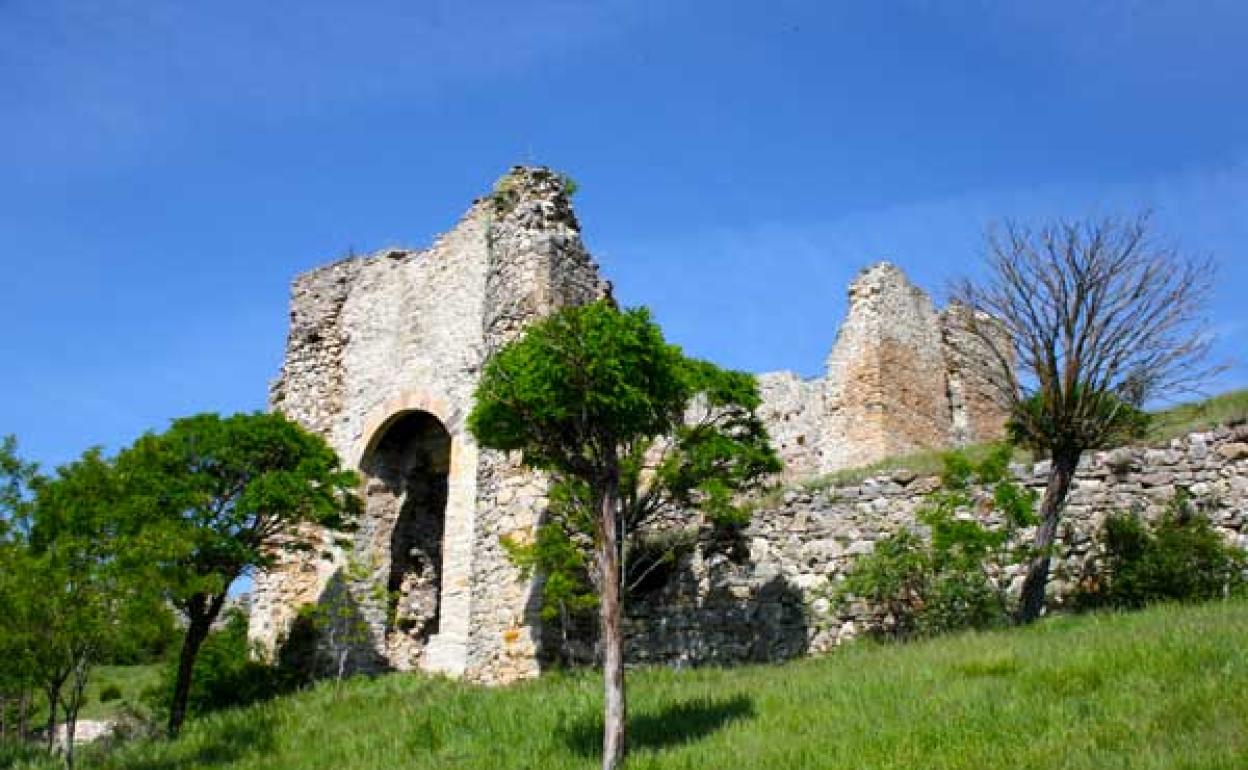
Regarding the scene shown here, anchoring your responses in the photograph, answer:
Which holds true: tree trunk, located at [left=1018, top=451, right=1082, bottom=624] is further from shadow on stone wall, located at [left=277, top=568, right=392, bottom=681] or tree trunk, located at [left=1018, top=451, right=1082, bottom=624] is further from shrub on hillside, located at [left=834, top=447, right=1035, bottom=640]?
shadow on stone wall, located at [left=277, top=568, right=392, bottom=681]

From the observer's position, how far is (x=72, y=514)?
1333 cm

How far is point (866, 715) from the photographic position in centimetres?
930

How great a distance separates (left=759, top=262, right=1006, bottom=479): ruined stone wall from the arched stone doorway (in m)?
8.20

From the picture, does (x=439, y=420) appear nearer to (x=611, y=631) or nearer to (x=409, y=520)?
(x=409, y=520)

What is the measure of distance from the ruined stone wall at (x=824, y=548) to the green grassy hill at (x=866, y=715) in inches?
56.4

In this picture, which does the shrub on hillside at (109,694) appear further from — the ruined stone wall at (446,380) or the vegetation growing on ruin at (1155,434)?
the vegetation growing on ruin at (1155,434)

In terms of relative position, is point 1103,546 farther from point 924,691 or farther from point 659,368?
point 659,368

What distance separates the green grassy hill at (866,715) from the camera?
25.6 feet

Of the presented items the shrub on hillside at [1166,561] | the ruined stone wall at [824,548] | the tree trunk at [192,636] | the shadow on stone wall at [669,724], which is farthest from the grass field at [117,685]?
the shrub on hillside at [1166,561]

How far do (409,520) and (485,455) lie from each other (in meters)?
3.22

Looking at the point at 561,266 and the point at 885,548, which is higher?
the point at 561,266

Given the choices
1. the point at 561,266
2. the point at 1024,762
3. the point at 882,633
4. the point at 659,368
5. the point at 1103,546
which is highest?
the point at 561,266

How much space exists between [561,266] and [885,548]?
6.36 m

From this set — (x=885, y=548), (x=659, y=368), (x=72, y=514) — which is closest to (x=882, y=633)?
(x=885, y=548)
